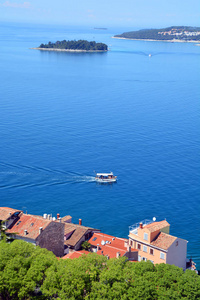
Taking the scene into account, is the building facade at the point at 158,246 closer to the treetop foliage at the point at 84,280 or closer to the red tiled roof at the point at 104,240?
the red tiled roof at the point at 104,240

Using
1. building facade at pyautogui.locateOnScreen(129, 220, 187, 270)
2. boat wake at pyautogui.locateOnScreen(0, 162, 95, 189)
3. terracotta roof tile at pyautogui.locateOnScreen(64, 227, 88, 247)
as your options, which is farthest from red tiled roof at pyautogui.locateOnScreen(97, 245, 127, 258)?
boat wake at pyautogui.locateOnScreen(0, 162, 95, 189)

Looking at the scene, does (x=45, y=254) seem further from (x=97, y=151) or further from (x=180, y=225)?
(x=97, y=151)

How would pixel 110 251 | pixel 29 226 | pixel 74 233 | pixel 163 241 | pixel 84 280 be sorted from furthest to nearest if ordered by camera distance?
pixel 74 233, pixel 110 251, pixel 163 241, pixel 29 226, pixel 84 280

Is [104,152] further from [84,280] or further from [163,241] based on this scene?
[84,280]

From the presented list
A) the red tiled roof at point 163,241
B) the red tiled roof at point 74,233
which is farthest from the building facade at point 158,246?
the red tiled roof at point 74,233

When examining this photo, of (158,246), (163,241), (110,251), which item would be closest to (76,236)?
(110,251)

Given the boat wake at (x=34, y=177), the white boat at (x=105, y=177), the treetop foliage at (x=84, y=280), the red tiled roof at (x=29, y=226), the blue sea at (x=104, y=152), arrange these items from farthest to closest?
the white boat at (x=105, y=177) → the boat wake at (x=34, y=177) → the blue sea at (x=104, y=152) → the red tiled roof at (x=29, y=226) → the treetop foliage at (x=84, y=280)
